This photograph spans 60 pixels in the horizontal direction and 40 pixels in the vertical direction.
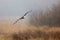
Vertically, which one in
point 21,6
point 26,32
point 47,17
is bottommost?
point 26,32

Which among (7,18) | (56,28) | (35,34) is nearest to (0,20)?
(7,18)

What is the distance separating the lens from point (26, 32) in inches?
72.9

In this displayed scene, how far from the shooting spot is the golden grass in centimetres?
184

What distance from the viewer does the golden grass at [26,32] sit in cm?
184

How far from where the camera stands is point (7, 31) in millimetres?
1854

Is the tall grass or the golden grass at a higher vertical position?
the tall grass

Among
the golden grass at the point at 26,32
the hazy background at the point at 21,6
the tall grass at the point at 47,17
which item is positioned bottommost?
the golden grass at the point at 26,32

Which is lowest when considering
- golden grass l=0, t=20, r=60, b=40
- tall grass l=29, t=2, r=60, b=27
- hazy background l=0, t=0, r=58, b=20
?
golden grass l=0, t=20, r=60, b=40

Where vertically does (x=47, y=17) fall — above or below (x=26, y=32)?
above

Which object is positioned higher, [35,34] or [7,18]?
[7,18]

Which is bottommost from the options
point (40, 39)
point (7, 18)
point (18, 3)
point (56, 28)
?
point (40, 39)

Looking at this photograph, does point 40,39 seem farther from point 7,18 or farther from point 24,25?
point 7,18

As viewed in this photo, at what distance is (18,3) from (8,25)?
316 mm

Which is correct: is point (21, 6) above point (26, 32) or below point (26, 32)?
above
